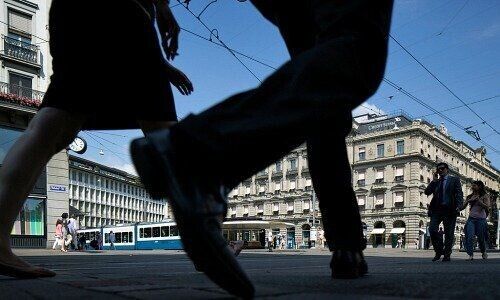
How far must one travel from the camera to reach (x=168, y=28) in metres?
2.34

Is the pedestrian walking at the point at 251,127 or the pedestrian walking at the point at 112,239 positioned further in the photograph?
the pedestrian walking at the point at 112,239

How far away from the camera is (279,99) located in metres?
1.10

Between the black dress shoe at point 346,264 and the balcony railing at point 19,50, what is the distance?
62.2 ft

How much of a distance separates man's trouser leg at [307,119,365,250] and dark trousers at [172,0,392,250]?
28.0 inches

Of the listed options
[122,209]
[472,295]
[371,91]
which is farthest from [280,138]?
[122,209]

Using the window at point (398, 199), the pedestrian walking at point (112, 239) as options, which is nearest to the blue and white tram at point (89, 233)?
the pedestrian walking at point (112, 239)

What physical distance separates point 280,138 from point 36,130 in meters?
1.22

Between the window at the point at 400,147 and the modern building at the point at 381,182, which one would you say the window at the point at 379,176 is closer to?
the modern building at the point at 381,182

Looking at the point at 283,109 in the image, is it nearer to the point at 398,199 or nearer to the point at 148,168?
the point at 148,168

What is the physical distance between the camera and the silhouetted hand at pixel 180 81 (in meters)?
2.33

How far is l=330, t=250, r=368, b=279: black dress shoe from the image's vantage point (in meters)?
1.80

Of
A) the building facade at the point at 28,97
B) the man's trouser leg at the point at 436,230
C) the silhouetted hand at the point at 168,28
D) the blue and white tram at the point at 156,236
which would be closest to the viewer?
the silhouetted hand at the point at 168,28

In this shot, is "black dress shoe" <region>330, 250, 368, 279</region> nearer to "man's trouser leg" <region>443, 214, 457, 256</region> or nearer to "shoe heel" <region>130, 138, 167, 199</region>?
"shoe heel" <region>130, 138, 167, 199</region>

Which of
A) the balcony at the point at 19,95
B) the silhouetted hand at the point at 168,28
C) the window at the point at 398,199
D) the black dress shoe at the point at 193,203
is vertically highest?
the balcony at the point at 19,95
